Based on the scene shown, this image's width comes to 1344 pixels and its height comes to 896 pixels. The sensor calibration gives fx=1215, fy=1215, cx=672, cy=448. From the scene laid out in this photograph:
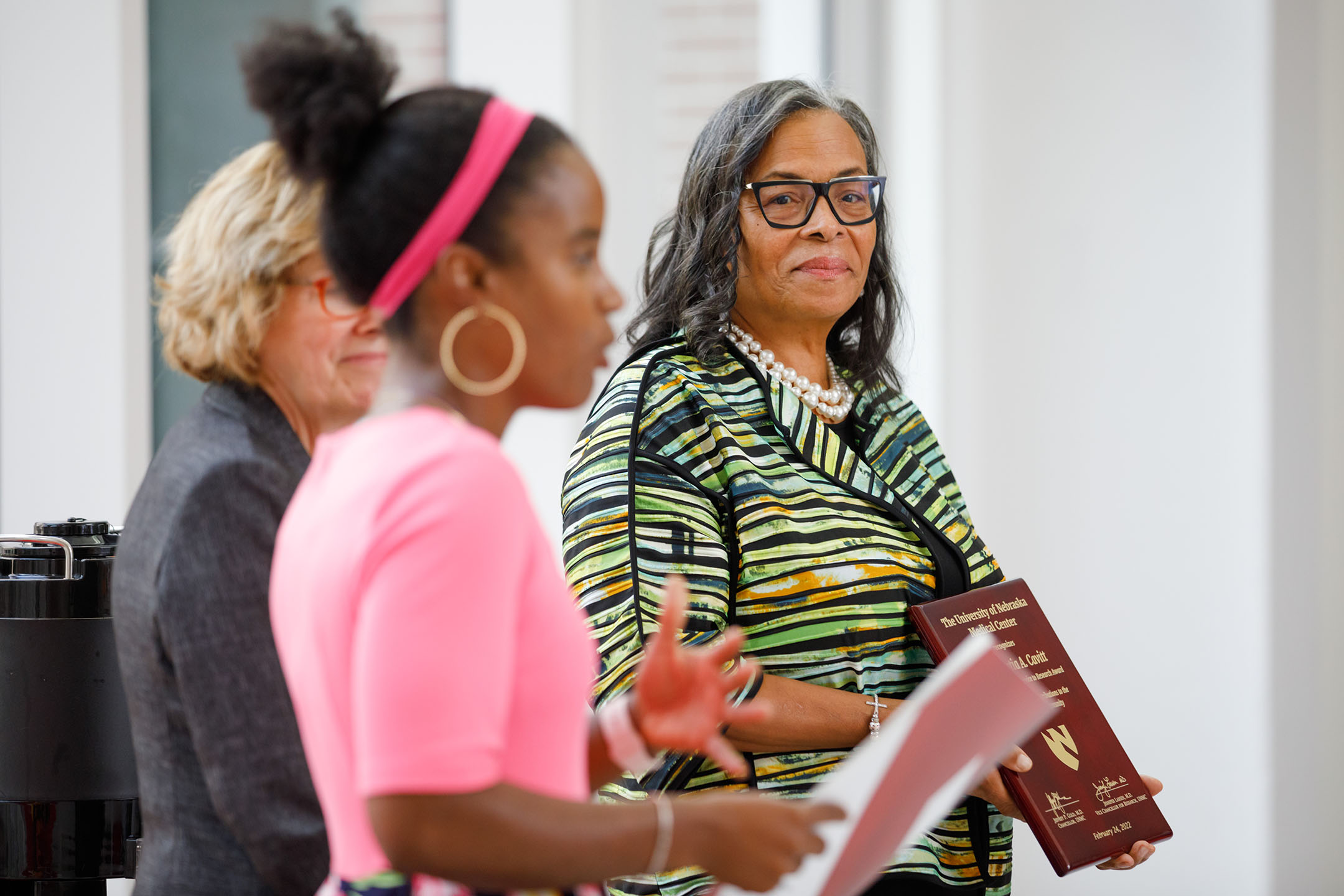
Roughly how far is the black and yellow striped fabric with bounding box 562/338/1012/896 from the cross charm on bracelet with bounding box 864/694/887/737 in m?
0.04

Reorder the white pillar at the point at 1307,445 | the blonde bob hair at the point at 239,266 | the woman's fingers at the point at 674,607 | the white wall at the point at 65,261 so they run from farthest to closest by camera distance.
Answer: the white pillar at the point at 1307,445 → the white wall at the point at 65,261 → the blonde bob hair at the point at 239,266 → the woman's fingers at the point at 674,607

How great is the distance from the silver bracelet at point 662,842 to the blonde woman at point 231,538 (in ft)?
1.37

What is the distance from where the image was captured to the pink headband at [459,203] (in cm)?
84

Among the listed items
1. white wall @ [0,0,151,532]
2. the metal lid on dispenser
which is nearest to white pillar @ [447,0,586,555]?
white wall @ [0,0,151,532]

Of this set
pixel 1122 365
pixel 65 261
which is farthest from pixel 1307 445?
pixel 65 261

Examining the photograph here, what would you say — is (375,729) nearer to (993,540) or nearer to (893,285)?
(893,285)

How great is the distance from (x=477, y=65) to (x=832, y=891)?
8.40ft

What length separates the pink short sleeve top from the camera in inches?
28.6

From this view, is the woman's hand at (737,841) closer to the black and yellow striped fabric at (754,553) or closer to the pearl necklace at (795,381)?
the black and yellow striped fabric at (754,553)

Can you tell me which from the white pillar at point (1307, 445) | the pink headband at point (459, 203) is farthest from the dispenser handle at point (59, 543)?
the white pillar at point (1307, 445)

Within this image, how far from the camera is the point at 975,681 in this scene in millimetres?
909

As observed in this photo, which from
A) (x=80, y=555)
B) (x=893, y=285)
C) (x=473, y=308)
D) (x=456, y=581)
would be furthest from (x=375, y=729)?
(x=893, y=285)

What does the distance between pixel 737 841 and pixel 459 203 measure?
48cm

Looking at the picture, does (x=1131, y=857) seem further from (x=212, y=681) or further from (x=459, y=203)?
(x=459, y=203)
